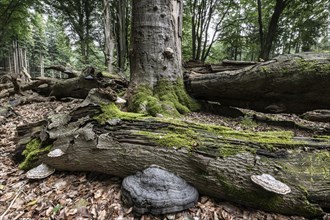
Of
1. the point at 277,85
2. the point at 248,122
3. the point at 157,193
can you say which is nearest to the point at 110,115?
the point at 157,193

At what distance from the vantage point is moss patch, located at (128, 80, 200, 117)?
370 centimetres

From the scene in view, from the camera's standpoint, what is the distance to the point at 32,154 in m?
2.99

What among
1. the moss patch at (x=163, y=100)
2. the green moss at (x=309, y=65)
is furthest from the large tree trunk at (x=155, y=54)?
the green moss at (x=309, y=65)

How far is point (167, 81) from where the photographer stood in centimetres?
429

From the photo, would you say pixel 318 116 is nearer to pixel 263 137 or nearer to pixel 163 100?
pixel 263 137

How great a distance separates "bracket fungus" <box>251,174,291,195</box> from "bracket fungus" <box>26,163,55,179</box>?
2584mm

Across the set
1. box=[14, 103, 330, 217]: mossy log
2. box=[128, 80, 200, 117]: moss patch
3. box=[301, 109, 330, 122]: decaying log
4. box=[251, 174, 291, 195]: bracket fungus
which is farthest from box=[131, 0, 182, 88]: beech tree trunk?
box=[301, 109, 330, 122]: decaying log

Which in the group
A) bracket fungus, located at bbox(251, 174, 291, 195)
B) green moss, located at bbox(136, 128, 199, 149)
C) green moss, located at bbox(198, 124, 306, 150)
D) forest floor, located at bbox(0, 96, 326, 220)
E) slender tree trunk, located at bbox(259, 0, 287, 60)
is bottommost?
forest floor, located at bbox(0, 96, 326, 220)

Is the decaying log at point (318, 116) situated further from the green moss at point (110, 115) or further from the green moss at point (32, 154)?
the green moss at point (32, 154)

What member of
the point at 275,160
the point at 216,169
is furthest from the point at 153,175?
the point at 275,160

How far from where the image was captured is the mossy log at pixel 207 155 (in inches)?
72.1

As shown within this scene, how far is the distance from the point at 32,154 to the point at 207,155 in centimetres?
260

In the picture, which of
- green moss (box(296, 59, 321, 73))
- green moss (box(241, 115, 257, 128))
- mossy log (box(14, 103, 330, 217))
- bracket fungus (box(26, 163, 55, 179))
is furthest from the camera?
green moss (box(241, 115, 257, 128))

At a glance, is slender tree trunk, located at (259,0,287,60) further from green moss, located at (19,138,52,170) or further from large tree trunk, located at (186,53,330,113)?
green moss, located at (19,138,52,170)
